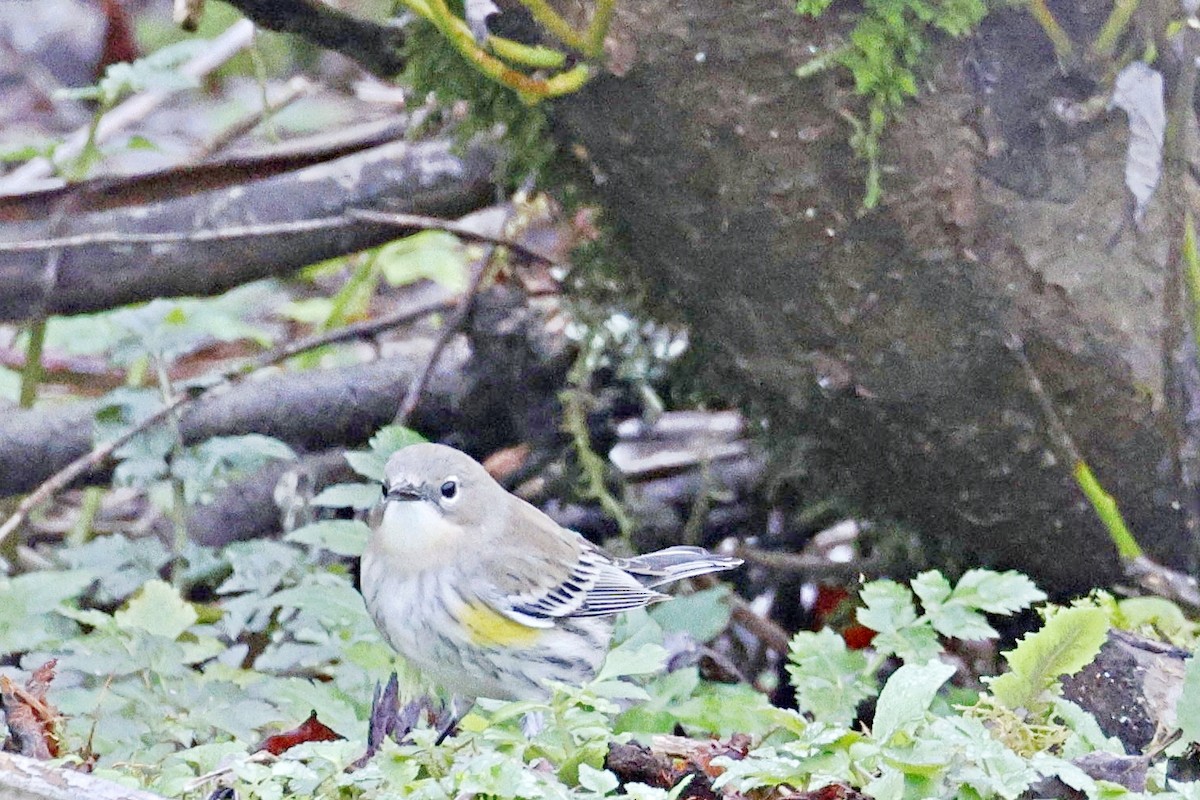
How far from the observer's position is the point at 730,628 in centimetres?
391

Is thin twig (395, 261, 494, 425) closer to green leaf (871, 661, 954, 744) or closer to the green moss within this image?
the green moss

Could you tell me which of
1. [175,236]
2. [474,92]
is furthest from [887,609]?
[175,236]

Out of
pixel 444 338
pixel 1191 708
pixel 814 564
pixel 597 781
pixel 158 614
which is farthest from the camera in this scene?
pixel 444 338

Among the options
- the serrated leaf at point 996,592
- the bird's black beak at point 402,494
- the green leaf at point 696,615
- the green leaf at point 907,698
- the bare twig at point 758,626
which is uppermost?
the green leaf at point 907,698

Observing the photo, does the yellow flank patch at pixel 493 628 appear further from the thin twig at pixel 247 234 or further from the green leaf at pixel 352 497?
the thin twig at pixel 247 234

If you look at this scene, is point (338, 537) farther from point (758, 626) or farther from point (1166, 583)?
point (1166, 583)

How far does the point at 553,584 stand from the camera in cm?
314

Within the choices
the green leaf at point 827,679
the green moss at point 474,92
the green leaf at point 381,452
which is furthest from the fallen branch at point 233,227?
the green leaf at point 827,679

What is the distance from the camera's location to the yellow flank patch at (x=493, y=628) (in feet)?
9.52

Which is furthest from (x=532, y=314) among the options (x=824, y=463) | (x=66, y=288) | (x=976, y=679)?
(x=976, y=679)

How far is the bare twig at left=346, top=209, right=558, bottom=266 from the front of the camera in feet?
12.4

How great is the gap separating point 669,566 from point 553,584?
341 millimetres

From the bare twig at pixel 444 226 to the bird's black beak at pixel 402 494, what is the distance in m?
1.01

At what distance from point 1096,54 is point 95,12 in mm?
6790
